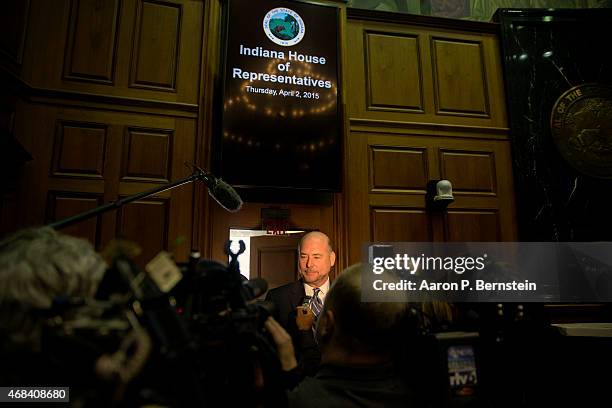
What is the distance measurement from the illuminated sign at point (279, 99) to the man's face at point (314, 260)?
0.56m

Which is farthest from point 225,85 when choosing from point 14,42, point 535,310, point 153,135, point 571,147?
point 571,147

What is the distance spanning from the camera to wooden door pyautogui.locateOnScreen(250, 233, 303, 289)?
325 cm

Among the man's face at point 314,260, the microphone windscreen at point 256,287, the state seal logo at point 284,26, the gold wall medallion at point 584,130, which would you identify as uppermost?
the state seal logo at point 284,26

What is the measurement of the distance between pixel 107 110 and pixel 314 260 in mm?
1895

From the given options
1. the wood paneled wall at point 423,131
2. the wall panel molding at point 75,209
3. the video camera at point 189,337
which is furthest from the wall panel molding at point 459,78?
the video camera at point 189,337

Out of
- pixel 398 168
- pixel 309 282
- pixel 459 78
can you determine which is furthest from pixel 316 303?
pixel 459 78

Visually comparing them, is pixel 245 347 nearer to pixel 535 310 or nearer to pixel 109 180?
pixel 535 310

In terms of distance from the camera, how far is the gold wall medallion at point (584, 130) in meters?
3.79

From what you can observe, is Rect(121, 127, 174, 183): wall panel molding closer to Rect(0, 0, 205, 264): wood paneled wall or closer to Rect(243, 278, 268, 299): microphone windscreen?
Rect(0, 0, 205, 264): wood paneled wall

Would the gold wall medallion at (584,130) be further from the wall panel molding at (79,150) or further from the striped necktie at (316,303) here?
the wall panel molding at (79,150)

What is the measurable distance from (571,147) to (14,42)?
178 inches

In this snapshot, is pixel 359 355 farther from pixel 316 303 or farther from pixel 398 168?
pixel 398 168

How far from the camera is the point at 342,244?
11.0ft

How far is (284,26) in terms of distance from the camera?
346cm
